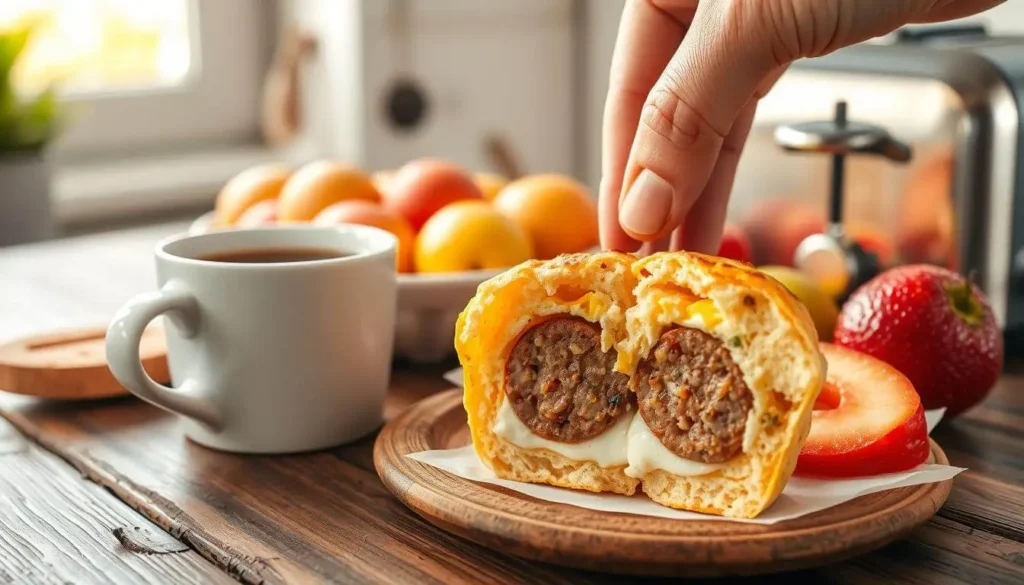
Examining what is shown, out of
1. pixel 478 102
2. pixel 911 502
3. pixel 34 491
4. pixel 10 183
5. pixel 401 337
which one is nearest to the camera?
pixel 911 502

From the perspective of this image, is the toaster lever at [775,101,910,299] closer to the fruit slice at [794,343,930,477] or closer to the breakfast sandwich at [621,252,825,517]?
the fruit slice at [794,343,930,477]

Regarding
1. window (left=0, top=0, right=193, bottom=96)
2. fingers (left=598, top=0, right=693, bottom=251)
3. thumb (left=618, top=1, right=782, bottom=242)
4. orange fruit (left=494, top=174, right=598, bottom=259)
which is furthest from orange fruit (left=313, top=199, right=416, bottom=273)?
window (left=0, top=0, right=193, bottom=96)

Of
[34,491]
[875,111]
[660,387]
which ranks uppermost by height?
[875,111]

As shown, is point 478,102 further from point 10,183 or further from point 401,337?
point 401,337

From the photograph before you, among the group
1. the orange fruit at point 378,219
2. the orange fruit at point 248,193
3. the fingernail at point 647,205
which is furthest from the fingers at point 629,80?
the orange fruit at point 248,193

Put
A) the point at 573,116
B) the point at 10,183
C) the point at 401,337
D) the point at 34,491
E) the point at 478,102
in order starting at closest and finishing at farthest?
1. the point at 34,491
2. the point at 401,337
3. the point at 10,183
4. the point at 478,102
5. the point at 573,116

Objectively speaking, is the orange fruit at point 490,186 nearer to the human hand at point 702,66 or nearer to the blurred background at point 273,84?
the human hand at point 702,66

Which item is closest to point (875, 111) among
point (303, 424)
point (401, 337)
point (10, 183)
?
point (401, 337)
